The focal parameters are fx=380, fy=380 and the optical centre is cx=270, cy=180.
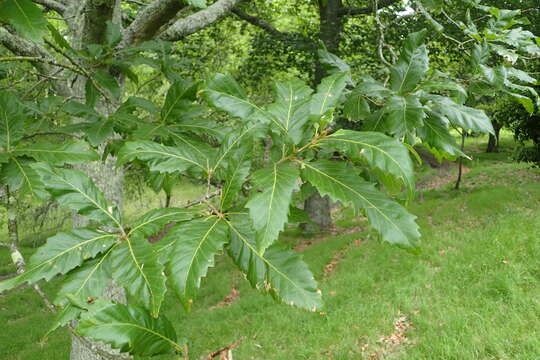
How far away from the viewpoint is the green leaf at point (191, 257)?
96 centimetres

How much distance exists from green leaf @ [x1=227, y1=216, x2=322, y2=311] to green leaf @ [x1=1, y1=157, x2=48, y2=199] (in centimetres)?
81

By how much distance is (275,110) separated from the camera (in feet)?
4.19

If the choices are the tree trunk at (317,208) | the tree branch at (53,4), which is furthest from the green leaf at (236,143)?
the tree trunk at (317,208)

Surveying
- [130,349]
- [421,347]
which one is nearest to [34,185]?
[130,349]

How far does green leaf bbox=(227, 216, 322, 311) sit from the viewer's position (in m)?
1.09

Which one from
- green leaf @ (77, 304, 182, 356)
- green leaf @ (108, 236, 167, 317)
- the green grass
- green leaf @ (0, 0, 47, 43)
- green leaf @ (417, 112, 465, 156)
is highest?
green leaf @ (0, 0, 47, 43)

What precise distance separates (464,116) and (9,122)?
5.86 ft

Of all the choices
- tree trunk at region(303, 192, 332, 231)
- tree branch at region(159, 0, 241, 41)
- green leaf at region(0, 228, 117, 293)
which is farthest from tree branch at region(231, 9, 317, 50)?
green leaf at region(0, 228, 117, 293)

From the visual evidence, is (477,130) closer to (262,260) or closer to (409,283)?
(262,260)

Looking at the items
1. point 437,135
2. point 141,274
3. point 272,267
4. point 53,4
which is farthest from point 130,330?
point 53,4

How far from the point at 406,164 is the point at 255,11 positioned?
8.48 metres

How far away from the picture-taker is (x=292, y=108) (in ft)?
4.24

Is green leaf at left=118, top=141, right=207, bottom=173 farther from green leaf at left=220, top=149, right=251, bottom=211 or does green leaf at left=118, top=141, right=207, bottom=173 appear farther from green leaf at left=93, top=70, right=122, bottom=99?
green leaf at left=93, top=70, right=122, bottom=99

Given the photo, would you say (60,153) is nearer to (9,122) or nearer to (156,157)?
(9,122)
